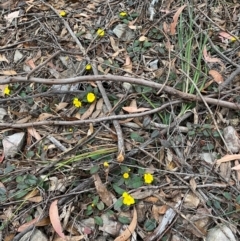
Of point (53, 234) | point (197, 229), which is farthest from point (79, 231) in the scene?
point (197, 229)

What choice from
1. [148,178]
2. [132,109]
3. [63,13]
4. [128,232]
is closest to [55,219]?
[128,232]

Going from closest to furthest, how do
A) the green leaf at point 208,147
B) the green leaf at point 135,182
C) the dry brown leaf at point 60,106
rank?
the green leaf at point 135,182, the green leaf at point 208,147, the dry brown leaf at point 60,106

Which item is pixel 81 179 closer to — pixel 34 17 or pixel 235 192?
pixel 235 192

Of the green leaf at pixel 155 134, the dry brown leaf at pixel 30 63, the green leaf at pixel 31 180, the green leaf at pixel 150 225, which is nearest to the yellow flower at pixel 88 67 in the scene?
the dry brown leaf at pixel 30 63

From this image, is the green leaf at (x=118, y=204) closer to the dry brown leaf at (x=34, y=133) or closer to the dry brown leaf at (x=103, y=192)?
the dry brown leaf at (x=103, y=192)

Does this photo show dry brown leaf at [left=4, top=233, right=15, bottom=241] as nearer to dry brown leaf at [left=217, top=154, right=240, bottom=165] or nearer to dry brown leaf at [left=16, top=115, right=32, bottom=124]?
dry brown leaf at [left=16, top=115, right=32, bottom=124]

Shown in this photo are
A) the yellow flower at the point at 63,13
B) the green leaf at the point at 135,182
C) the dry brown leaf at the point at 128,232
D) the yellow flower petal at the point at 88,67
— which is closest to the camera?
the dry brown leaf at the point at 128,232

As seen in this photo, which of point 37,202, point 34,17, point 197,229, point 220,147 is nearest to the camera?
point 197,229

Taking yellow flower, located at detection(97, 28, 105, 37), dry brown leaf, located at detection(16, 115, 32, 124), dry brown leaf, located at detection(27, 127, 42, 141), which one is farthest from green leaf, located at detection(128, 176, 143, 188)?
yellow flower, located at detection(97, 28, 105, 37)
